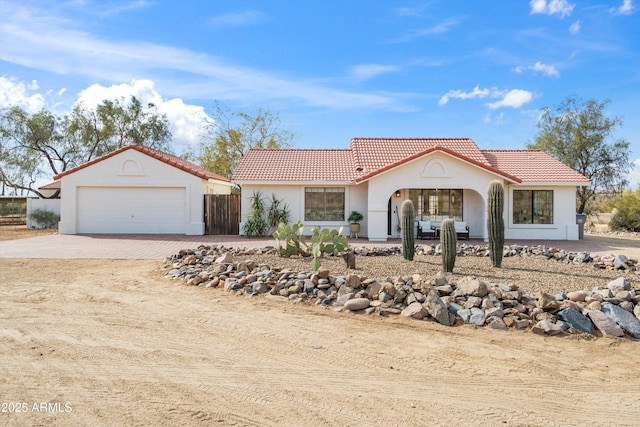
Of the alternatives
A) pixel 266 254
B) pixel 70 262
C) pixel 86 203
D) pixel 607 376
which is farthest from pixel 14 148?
pixel 607 376

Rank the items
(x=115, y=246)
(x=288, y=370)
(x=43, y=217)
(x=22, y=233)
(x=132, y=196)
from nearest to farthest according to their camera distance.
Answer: (x=288, y=370) → (x=115, y=246) → (x=132, y=196) → (x=22, y=233) → (x=43, y=217)

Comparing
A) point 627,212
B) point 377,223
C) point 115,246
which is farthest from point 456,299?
point 627,212

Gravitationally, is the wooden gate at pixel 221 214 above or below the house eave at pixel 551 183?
below

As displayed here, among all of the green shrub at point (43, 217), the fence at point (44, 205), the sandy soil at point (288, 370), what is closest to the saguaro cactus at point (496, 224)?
the sandy soil at point (288, 370)

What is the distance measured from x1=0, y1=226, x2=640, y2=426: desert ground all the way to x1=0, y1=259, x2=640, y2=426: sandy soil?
0.7 inches

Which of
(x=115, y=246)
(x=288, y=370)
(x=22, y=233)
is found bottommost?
(x=288, y=370)

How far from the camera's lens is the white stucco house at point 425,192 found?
65.2 feet

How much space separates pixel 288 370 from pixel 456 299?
11.8 ft

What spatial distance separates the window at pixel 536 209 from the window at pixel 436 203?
8.94ft

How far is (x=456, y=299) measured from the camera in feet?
24.1

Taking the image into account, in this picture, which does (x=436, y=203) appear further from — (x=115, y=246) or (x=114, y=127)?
(x=114, y=127)

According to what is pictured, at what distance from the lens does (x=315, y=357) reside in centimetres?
535

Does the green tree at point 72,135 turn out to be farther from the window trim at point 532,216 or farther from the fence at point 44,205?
the window trim at point 532,216

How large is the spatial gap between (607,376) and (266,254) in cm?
936
